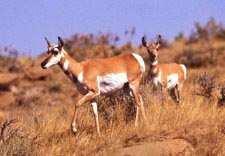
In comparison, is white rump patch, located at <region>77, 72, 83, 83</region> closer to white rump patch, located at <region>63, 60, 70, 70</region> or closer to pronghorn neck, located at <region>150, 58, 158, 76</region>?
white rump patch, located at <region>63, 60, 70, 70</region>

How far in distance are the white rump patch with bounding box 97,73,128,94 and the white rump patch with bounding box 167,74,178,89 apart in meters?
5.52

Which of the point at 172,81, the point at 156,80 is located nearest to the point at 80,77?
the point at 156,80

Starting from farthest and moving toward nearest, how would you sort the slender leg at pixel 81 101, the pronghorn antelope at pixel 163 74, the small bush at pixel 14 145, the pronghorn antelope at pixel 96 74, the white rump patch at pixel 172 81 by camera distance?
the white rump patch at pixel 172 81
the pronghorn antelope at pixel 163 74
the pronghorn antelope at pixel 96 74
the slender leg at pixel 81 101
the small bush at pixel 14 145

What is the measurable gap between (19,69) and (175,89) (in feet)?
69.0

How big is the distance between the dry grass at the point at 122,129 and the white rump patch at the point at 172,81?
12.8 ft

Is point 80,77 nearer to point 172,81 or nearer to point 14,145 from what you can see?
point 14,145

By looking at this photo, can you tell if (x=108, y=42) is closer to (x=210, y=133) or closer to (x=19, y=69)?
(x=19, y=69)

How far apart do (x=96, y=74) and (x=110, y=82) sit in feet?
1.14

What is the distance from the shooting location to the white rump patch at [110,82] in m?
10.3

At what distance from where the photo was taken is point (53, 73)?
34469mm

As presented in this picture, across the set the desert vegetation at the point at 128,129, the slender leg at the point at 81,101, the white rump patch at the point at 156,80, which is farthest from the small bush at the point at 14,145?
the white rump patch at the point at 156,80

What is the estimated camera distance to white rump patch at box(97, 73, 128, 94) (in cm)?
1034

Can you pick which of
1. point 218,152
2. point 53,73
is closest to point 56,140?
point 218,152

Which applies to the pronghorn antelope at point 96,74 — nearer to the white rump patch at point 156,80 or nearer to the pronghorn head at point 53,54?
the pronghorn head at point 53,54
